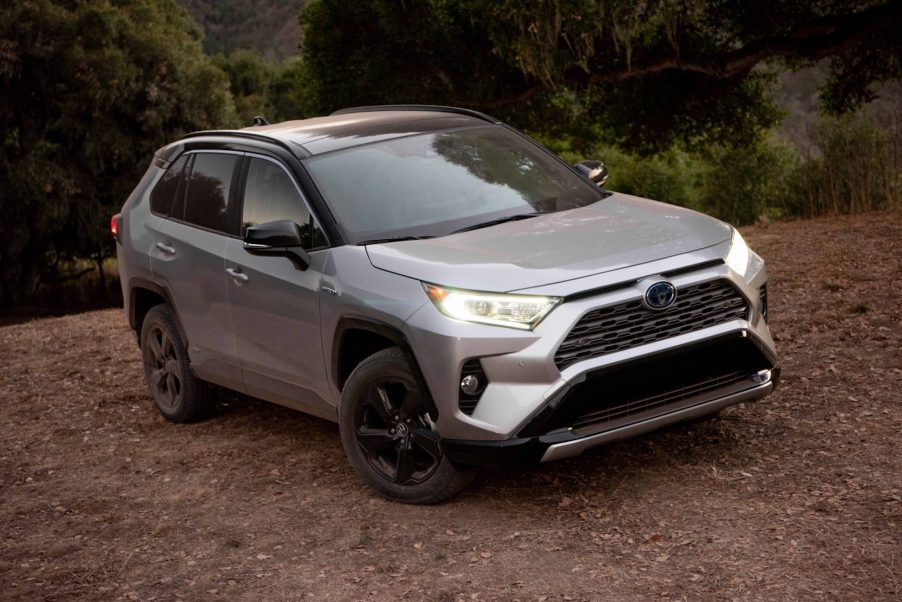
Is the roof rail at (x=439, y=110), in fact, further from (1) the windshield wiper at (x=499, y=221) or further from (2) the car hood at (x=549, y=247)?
(2) the car hood at (x=549, y=247)

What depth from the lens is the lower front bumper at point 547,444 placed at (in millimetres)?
5113

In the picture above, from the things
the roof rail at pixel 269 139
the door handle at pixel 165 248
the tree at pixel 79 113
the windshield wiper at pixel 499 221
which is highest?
the roof rail at pixel 269 139

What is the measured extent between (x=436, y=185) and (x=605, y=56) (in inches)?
549

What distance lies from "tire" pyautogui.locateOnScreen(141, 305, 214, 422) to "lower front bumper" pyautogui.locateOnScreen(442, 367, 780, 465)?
2811mm

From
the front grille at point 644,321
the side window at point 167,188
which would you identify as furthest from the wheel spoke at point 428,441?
the side window at point 167,188

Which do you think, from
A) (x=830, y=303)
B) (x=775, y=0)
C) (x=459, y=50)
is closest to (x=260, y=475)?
(x=830, y=303)

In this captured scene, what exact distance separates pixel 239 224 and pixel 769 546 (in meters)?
3.47

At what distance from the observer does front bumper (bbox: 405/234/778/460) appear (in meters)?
5.05

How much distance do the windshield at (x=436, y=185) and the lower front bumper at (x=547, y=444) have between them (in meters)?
1.19

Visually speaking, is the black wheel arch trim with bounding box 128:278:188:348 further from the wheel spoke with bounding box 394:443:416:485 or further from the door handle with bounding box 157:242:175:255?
the wheel spoke with bounding box 394:443:416:485

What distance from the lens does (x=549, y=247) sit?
5488mm

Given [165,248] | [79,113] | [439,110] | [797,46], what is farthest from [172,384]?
[79,113]

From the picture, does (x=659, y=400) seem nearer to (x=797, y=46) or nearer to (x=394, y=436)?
(x=394, y=436)

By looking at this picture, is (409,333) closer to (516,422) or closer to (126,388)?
(516,422)
